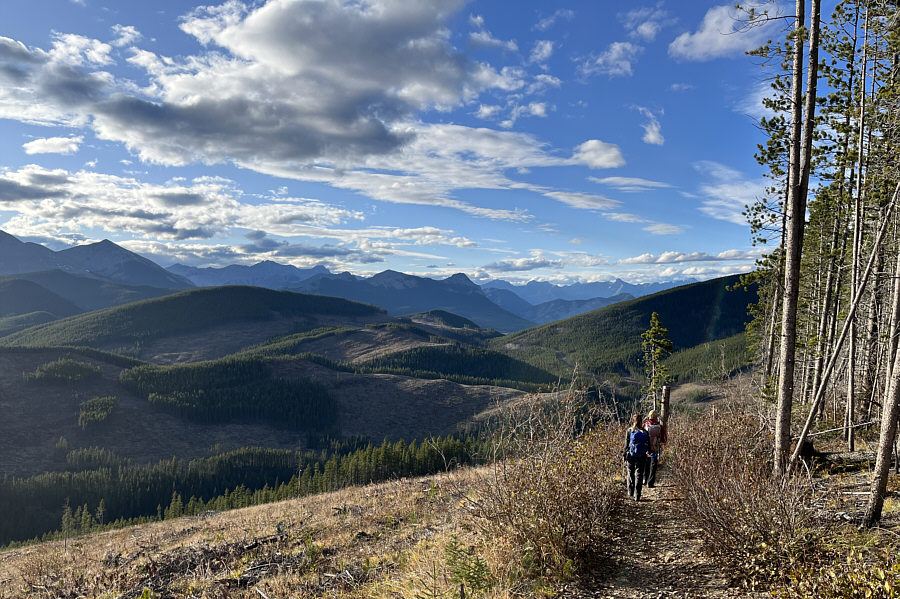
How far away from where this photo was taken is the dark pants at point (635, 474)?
11133 millimetres

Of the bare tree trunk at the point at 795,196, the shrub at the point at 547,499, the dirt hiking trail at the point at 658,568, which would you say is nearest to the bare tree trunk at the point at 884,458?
the bare tree trunk at the point at 795,196

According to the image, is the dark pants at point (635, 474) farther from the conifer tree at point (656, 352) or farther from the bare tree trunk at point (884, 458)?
the conifer tree at point (656, 352)

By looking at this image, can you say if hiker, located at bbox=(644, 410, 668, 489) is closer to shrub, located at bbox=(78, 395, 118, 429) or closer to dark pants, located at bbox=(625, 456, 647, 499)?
dark pants, located at bbox=(625, 456, 647, 499)

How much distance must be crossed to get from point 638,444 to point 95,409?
674ft

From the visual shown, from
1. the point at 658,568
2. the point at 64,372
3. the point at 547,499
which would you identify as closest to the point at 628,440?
the point at 658,568

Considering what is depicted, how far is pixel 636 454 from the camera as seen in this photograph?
11047 millimetres

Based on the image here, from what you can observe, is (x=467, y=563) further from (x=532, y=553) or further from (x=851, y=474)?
(x=851, y=474)

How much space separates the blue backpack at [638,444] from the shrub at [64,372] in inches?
9155

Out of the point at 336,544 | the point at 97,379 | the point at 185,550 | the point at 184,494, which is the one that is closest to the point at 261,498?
the point at 184,494

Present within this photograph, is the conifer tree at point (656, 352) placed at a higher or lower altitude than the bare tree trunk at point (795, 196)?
lower

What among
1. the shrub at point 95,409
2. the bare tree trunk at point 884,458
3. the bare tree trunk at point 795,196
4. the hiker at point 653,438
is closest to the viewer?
the bare tree trunk at point 884,458

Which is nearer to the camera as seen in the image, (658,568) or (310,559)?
(658,568)

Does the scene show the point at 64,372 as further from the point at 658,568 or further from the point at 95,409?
the point at 658,568

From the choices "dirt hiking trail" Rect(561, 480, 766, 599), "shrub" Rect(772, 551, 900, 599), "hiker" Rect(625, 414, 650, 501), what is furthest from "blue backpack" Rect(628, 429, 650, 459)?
"shrub" Rect(772, 551, 900, 599)
